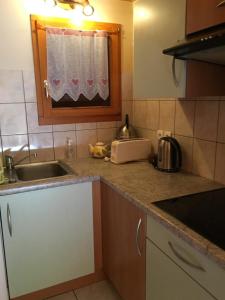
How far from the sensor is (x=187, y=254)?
94cm

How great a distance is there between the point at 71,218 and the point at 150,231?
0.66m

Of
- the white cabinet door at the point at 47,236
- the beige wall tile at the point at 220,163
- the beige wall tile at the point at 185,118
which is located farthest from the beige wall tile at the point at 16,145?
the beige wall tile at the point at 220,163

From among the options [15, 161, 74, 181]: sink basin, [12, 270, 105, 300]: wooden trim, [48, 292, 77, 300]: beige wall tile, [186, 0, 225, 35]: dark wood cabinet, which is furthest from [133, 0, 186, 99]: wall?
[48, 292, 77, 300]: beige wall tile

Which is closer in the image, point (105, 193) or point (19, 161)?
point (105, 193)

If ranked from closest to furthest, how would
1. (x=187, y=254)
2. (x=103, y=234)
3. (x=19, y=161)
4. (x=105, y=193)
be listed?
(x=187, y=254), (x=105, y=193), (x=103, y=234), (x=19, y=161)

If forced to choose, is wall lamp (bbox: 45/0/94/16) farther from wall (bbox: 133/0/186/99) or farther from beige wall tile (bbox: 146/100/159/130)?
beige wall tile (bbox: 146/100/159/130)

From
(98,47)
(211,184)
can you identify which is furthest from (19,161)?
(211,184)

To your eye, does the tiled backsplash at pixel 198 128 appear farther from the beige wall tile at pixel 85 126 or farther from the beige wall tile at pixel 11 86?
the beige wall tile at pixel 11 86

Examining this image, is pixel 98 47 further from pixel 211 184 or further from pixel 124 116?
pixel 211 184

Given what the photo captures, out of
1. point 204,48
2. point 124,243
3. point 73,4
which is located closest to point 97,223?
point 124,243

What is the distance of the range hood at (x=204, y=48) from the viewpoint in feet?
2.88

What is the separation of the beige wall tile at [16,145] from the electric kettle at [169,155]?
41.4 inches

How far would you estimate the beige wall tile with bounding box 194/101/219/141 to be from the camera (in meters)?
1.43

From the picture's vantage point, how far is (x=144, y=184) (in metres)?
1.45
